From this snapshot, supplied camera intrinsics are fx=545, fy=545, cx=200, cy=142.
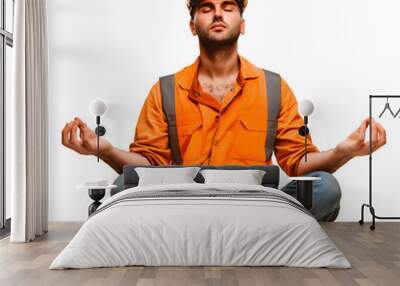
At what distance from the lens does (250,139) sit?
6.57m

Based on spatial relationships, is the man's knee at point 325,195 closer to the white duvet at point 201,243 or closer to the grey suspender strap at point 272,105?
the grey suspender strap at point 272,105

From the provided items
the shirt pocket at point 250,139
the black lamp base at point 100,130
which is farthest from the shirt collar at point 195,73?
the black lamp base at point 100,130

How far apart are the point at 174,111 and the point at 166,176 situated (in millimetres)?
959

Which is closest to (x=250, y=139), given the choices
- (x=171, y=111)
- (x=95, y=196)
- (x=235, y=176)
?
(x=235, y=176)

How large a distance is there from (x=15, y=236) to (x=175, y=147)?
212 centimetres

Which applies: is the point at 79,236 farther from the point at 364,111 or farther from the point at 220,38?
the point at 364,111

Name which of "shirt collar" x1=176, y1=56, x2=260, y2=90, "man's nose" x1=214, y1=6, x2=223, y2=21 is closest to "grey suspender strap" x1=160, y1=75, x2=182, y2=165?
"shirt collar" x1=176, y1=56, x2=260, y2=90

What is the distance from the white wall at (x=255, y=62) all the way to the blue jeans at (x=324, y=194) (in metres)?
0.15

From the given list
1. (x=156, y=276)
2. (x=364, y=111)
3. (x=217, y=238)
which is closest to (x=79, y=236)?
(x=156, y=276)

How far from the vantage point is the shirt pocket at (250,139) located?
6543 mm

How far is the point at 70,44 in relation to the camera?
6836 mm

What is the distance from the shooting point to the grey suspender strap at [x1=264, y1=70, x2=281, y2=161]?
659 cm

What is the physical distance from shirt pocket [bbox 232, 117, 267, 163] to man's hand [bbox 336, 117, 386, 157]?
0.95 meters

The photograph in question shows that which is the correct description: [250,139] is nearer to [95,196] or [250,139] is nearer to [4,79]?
[95,196]
